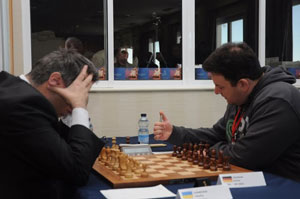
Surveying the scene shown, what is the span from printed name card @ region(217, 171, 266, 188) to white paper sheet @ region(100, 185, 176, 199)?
0.23 m

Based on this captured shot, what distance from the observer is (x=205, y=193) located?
1319mm

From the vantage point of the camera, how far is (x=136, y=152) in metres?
2.28

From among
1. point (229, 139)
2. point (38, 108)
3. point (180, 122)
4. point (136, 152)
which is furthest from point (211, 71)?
point (180, 122)

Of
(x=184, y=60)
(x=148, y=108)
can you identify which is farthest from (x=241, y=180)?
(x=184, y=60)

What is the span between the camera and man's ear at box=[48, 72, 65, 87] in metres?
1.48

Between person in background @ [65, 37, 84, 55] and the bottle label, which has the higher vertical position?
person in background @ [65, 37, 84, 55]

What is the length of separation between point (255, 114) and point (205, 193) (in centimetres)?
84

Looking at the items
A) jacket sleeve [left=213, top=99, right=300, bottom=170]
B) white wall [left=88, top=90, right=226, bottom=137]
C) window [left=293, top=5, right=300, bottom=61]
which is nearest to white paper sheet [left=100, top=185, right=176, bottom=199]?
jacket sleeve [left=213, top=99, right=300, bottom=170]

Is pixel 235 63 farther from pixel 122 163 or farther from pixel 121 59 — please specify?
pixel 121 59

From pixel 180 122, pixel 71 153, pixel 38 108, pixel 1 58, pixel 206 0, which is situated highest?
pixel 206 0

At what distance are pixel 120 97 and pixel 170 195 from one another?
3122 mm

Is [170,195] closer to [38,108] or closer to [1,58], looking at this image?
[38,108]

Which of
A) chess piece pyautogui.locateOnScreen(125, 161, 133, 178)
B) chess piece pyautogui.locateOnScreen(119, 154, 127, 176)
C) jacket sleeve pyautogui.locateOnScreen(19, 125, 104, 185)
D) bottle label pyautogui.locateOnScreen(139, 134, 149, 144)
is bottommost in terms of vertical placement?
bottle label pyautogui.locateOnScreen(139, 134, 149, 144)

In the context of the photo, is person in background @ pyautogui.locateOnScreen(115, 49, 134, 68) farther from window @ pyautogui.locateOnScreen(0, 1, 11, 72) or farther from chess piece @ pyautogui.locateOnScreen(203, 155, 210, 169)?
chess piece @ pyautogui.locateOnScreen(203, 155, 210, 169)
